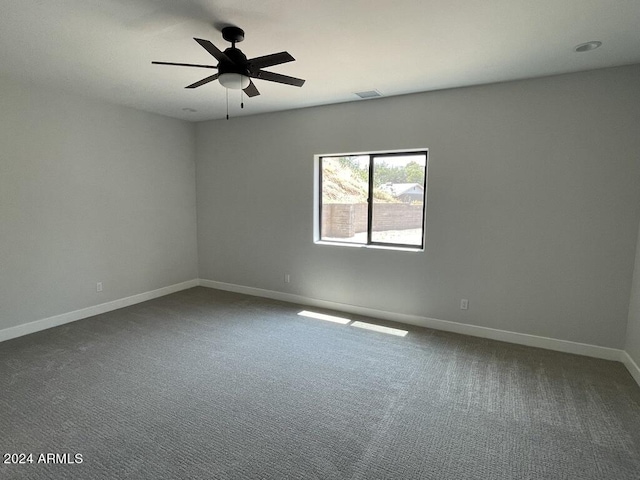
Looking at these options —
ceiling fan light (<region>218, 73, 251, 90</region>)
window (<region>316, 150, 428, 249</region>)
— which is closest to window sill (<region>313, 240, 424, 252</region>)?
window (<region>316, 150, 428, 249</region>)

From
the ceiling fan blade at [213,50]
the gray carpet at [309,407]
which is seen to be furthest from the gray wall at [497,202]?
the ceiling fan blade at [213,50]

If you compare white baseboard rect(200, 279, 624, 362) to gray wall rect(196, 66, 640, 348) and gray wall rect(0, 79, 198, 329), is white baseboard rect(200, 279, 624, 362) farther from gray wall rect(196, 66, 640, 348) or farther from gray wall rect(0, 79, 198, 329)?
gray wall rect(0, 79, 198, 329)

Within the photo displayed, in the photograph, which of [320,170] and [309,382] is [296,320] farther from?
[320,170]

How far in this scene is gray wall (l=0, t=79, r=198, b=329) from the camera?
3.54m

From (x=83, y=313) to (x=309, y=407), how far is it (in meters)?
3.38

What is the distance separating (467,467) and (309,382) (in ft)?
4.16

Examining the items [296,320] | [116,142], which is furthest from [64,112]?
[296,320]

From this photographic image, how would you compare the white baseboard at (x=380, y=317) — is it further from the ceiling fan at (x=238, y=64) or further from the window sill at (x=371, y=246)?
the ceiling fan at (x=238, y=64)

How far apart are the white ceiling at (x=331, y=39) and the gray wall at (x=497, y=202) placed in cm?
31

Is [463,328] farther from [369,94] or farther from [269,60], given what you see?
[269,60]

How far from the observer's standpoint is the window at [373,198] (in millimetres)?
4055

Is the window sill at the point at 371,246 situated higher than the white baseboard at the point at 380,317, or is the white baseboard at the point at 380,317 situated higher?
the window sill at the point at 371,246

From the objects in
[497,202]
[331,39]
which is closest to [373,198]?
[497,202]

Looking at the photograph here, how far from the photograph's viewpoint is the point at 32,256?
3695 millimetres
